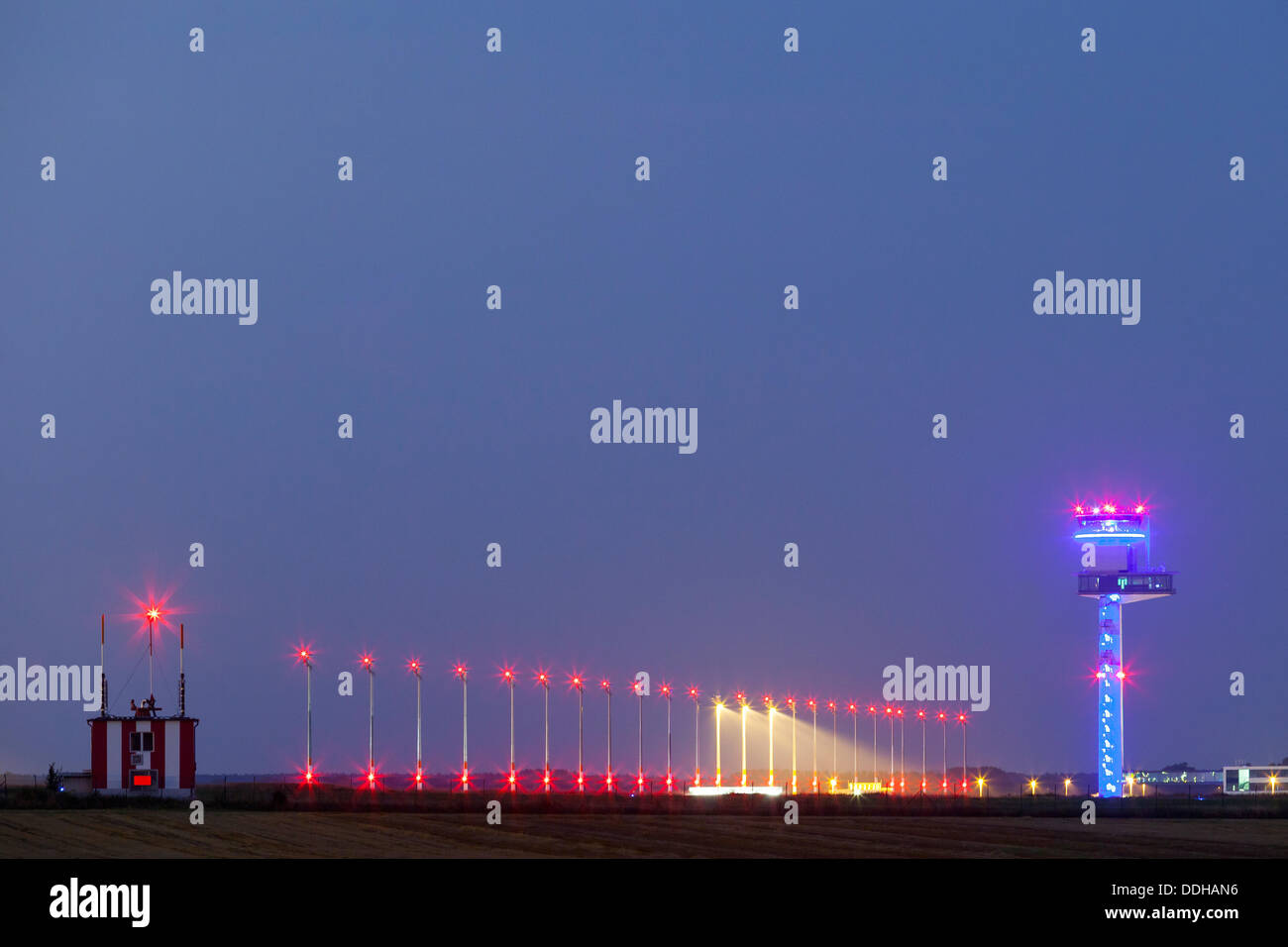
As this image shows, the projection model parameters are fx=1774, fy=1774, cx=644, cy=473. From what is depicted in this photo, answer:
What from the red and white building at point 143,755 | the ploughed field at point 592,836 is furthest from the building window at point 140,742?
the ploughed field at point 592,836

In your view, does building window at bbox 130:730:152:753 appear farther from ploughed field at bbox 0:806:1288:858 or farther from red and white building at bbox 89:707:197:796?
ploughed field at bbox 0:806:1288:858

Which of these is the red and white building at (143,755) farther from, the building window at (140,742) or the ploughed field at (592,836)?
the ploughed field at (592,836)

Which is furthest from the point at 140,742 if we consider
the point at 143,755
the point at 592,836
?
the point at 592,836

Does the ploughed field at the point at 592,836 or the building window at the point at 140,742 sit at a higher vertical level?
the building window at the point at 140,742

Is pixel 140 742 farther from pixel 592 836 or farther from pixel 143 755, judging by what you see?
pixel 592 836

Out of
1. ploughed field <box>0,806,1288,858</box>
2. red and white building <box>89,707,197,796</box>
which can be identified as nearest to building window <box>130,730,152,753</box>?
red and white building <box>89,707,197,796</box>

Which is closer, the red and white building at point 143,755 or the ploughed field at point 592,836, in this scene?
the ploughed field at point 592,836

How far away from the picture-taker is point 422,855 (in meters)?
69.5

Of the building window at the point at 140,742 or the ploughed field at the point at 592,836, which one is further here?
the building window at the point at 140,742
